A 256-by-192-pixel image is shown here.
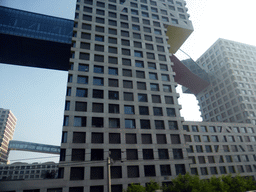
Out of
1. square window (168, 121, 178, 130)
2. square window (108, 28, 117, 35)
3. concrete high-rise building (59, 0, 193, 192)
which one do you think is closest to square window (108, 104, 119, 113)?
concrete high-rise building (59, 0, 193, 192)

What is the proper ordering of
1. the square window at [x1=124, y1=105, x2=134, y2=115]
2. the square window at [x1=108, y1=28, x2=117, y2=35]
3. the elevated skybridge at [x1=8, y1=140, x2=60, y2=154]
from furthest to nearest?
the elevated skybridge at [x1=8, y1=140, x2=60, y2=154]
the square window at [x1=108, y1=28, x2=117, y2=35]
the square window at [x1=124, y1=105, x2=134, y2=115]

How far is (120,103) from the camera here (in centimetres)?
3775

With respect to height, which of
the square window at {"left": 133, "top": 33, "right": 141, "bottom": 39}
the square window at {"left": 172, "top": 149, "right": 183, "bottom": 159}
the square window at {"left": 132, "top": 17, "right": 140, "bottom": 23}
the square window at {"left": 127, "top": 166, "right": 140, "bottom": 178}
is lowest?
the square window at {"left": 127, "top": 166, "right": 140, "bottom": 178}

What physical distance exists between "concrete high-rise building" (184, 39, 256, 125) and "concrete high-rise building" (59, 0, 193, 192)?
108 feet

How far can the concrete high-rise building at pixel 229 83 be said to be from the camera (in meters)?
66.1

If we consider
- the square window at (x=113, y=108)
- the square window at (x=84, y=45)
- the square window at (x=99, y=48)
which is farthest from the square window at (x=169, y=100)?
the square window at (x=84, y=45)

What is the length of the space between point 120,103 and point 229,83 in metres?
52.3

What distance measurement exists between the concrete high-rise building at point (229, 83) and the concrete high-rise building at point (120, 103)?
1295 inches

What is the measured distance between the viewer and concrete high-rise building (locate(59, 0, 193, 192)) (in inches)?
1253

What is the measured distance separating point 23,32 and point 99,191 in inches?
1826

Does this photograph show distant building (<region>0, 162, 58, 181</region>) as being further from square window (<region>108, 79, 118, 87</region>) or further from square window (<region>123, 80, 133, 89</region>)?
square window (<region>123, 80, 133, 89</region>)

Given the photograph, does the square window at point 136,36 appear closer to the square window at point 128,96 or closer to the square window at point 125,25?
the square window at point 125,25

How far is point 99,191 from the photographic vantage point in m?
29.9

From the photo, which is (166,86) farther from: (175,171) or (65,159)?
(65,159)
